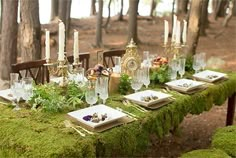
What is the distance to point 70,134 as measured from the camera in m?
1.88

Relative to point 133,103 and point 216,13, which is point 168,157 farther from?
point 216,13

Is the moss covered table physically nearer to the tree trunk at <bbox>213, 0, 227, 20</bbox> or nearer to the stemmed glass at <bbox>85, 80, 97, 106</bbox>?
the stemmed glass at <bbox>85, 80, 97, 106</bbox>

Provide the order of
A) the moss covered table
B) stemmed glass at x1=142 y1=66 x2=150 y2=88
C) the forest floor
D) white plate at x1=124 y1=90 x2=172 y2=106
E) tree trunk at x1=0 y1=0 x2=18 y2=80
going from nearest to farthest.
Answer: the moss covered table → white plate at x1=124 y1=90 x2=172 y2=106 → stemmed glass at x1=142 y1=66 x2=150 y2=88 → the forest floor → tree trunk at x1=0 y1=0 x2=18 y2=80

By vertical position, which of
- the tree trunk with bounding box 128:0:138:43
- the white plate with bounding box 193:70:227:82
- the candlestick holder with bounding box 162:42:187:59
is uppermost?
the tree trunk with bounding box 128:0:138:43

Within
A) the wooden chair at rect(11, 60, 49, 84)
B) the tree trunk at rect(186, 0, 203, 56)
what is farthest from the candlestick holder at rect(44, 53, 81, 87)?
the tree trunk at rect(186, 0, 203, 56)

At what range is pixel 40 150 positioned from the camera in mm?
1695

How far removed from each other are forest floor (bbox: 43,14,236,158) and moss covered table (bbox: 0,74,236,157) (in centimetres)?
127

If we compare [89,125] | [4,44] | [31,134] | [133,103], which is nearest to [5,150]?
[31,134]

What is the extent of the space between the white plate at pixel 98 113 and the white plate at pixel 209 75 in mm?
1329

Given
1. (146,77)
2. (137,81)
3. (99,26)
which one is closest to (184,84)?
(146,77)

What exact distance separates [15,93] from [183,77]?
168 cm

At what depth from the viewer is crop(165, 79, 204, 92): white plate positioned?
9.29 feet

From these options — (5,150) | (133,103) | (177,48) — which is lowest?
(5,150)

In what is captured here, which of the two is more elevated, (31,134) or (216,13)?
(216,13)
